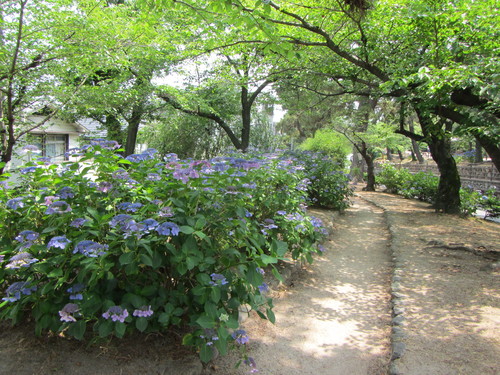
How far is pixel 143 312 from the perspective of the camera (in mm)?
1969

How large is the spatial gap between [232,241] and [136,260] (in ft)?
2.46

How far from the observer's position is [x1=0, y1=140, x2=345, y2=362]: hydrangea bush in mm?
1928

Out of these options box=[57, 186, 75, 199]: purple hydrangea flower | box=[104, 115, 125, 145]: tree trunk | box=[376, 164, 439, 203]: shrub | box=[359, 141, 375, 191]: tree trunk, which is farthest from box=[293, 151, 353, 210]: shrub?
box=[104, 115, 125, 145]: tree trunk

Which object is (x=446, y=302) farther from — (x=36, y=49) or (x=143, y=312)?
(x=36, y=49)

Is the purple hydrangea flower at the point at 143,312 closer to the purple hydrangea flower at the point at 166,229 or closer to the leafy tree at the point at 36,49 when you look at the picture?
the purple hydrangea flower at the point at 166,229

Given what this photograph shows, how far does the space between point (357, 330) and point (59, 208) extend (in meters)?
2.83

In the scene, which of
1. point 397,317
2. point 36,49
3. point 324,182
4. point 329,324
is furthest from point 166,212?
point 324,182

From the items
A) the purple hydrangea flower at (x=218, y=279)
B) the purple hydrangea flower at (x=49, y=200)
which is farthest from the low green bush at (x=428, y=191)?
the purple hydrangea flower at (x=49, y=200)

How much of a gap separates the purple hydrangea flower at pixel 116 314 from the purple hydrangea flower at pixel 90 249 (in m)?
0.34

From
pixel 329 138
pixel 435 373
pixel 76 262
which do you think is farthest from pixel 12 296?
pixel 329 138

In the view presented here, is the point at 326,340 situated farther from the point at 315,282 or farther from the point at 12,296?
the point at 12,296

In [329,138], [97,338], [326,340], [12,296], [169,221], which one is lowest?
[326,340]

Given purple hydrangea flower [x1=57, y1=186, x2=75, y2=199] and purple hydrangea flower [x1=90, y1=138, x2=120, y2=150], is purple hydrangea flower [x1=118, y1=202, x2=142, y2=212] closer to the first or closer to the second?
purple hydrangea flower [x1=57, y1=186, x2=75, y2=199]

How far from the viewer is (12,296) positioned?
207 centimetres
